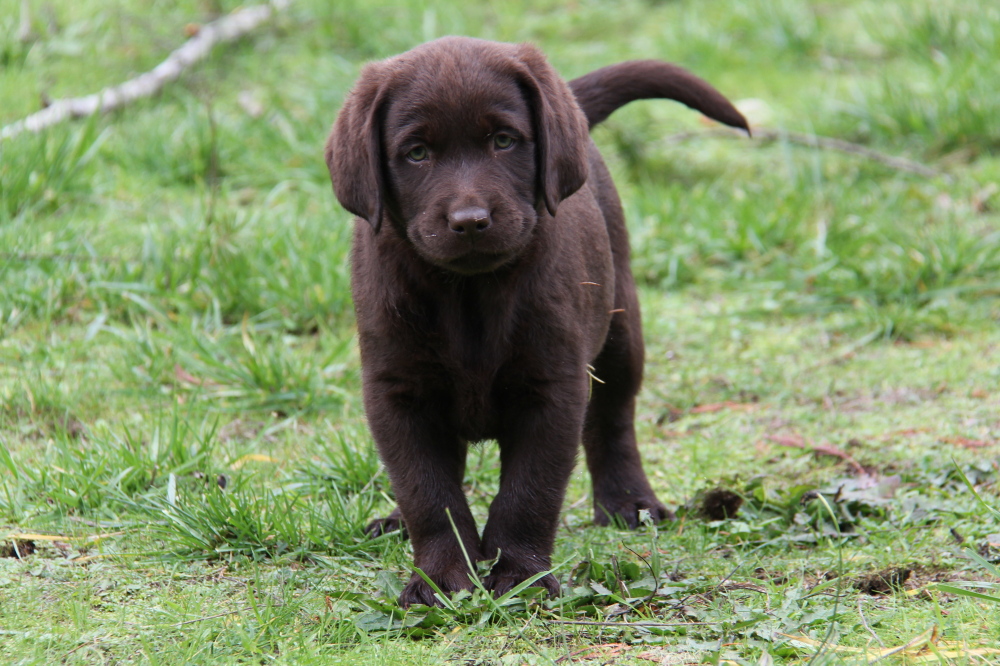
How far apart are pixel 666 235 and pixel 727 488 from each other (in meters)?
2.54

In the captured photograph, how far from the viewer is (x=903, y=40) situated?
806cm

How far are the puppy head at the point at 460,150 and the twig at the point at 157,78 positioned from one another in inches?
133

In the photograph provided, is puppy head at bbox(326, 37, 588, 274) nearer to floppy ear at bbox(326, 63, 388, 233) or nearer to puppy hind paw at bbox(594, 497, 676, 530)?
floppy ear at bbox(326, 63, 388, 233)

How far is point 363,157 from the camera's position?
299 cm

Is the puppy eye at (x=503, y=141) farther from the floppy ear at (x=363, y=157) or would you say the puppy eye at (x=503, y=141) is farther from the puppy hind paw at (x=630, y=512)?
the puppy hind paw at (x=630, y=512)

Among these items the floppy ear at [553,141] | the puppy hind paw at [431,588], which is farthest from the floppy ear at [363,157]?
the puppy hind paw at [431,588]

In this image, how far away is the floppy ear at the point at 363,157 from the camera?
2.97 meters

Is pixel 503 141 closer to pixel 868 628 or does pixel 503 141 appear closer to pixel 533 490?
pixel 533 490

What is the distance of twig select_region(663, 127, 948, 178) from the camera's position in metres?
6.57

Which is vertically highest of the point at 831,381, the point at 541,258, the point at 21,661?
the point at 541,258

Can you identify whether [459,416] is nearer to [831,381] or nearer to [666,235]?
[831,381]

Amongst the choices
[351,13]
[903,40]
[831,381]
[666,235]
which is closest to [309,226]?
[666,235]

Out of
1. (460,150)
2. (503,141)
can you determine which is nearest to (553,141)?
(503,141)

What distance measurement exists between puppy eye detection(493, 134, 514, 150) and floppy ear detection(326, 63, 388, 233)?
311 mm
